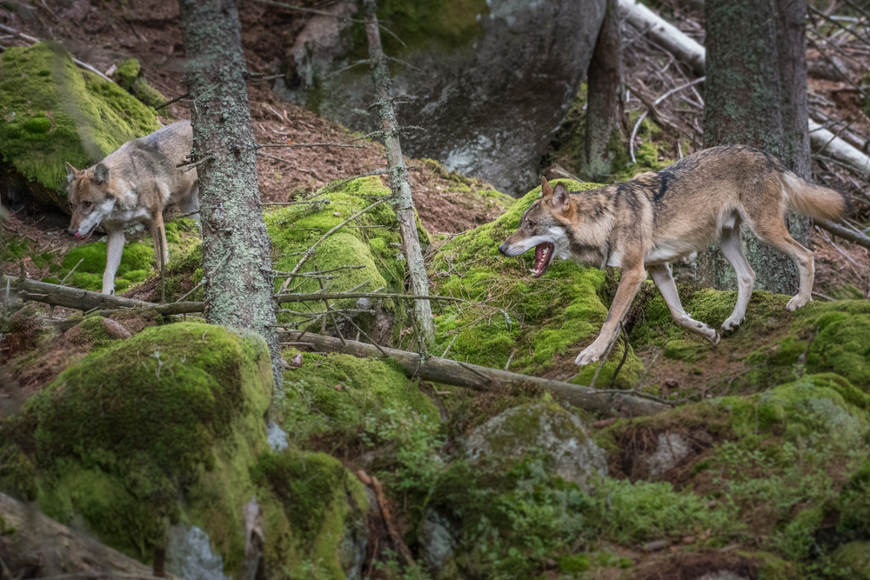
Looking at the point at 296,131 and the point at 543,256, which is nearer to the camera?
the point at 543,256

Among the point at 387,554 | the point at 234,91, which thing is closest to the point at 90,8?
the point at 234,91

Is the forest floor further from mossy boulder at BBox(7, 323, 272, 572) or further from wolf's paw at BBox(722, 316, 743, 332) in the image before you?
mossy boulder at BBox(7, 323, 272, 572)

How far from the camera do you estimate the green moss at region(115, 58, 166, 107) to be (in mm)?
12273

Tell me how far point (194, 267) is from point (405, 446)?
4.19 meters

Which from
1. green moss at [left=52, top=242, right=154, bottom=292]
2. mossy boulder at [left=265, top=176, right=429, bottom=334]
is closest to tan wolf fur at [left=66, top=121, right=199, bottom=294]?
green moss at [left=52, top=242, right=154, bottom=292]

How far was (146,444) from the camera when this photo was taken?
12.5 ft

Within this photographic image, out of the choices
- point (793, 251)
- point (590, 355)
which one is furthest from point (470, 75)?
point (590, 355)

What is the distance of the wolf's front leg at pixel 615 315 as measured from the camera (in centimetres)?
663

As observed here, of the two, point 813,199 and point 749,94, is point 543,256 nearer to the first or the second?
point 813,199

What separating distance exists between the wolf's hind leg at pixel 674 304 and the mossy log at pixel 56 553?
17.3ft

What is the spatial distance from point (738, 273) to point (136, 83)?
1012 cm

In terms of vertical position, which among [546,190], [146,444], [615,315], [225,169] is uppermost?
[225,169]

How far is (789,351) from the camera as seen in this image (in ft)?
19.4

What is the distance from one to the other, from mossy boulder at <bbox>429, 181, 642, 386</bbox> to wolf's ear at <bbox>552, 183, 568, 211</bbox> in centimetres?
103
